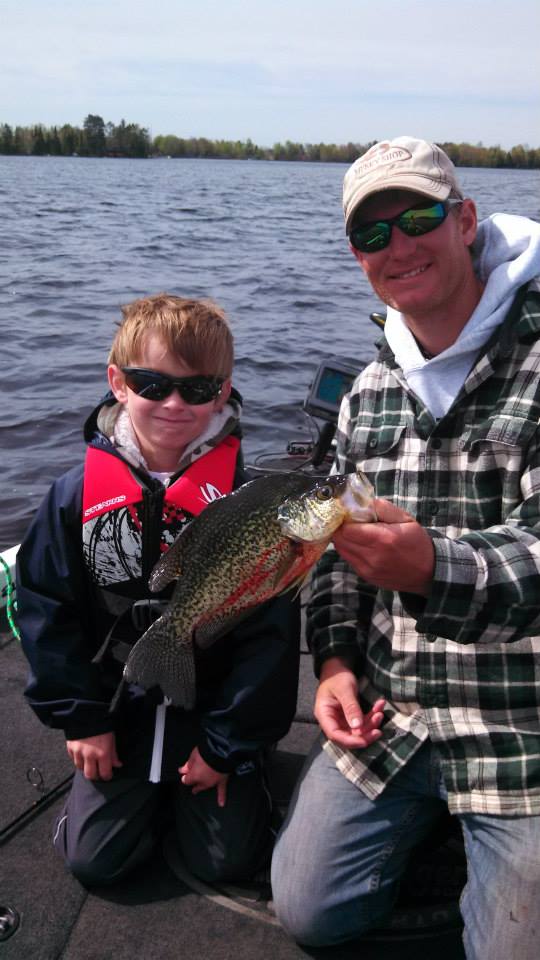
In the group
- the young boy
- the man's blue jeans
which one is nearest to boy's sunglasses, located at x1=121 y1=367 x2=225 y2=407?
the young boy

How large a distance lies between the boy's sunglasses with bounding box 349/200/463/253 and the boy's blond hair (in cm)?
68

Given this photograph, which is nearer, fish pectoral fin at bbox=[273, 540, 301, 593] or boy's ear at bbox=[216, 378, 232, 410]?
fish pectoral fin at bbox=[273, 540, 301, 593]

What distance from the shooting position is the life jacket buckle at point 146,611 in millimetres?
3266

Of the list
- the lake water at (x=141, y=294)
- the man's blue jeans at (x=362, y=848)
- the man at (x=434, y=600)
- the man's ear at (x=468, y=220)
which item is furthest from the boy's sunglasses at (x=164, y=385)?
the lake water at (x=141, y=294)

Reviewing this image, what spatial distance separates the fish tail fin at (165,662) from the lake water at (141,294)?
5115 millimetres

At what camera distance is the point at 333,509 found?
245cm

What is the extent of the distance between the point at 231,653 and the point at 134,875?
90cm

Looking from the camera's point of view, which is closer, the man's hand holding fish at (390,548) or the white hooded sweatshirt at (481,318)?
the man's hand holding fish at (390,548)

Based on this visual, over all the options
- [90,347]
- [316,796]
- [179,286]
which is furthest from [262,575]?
[179,286]

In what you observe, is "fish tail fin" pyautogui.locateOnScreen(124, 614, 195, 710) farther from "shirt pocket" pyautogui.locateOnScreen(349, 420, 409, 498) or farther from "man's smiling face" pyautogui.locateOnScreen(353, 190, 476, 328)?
"man's smiling face" pyautogui.locateOnScreen(353, 190, 476, 328)

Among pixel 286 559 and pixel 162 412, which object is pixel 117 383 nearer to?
pixel 162 412

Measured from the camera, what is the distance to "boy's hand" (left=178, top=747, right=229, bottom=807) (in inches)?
132

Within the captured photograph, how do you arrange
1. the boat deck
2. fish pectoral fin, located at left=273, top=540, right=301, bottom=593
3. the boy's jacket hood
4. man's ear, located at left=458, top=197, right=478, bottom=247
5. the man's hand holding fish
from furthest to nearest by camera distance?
1. the boy's jacket hood
2. man's ear, located at left=458, top=197, right=478, bottom=247
3. the boat deck
4. fish pectoral fin, located at left=273, top=540, right=301, bottom=593
5. the man's hand holding fish

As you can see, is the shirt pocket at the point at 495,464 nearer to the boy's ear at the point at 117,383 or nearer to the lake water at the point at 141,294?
the boy's ear at the point at 117,383
